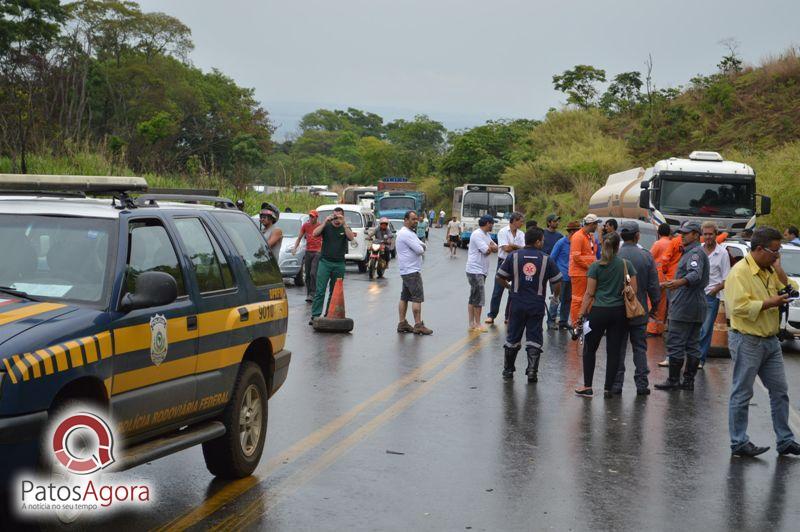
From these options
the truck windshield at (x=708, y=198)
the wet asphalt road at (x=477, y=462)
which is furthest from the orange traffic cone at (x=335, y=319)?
the truck windshield at (x=708, y=198)

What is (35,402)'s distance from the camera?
501 cm

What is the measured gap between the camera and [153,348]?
244 inches

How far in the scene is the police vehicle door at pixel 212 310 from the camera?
22.6 feet

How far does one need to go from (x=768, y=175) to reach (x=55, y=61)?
34828mm

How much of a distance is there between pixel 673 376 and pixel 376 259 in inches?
684

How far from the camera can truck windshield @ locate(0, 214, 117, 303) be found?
5.93 meters

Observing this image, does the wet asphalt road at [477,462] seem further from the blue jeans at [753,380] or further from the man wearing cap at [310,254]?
the man wearing cap at [310,254]

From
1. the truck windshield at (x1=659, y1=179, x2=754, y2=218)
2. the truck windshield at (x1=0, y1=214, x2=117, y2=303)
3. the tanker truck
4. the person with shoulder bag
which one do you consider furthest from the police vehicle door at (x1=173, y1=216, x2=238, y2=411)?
the truck windshield at (x1=659, y1=179, x2=754, y2=218)

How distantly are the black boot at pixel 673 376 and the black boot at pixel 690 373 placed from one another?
0.12 meters

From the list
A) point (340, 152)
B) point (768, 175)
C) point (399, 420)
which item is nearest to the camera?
point (399, 420)

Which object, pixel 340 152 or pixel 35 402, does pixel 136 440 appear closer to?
pixel 35 402

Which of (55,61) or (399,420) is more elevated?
(55,61)

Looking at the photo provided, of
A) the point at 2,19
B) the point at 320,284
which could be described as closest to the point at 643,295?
the point at 320,284

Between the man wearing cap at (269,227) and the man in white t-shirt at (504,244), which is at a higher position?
the man wearing cap at (269,227)
